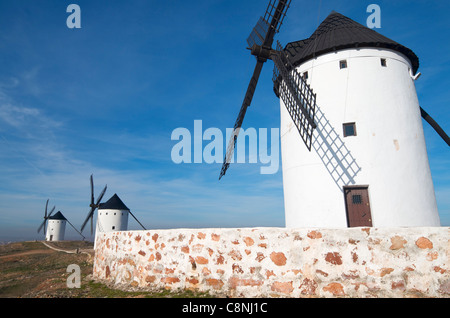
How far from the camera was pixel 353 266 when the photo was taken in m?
4.91

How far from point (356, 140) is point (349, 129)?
1.81 feet

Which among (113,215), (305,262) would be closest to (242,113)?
(305,262)

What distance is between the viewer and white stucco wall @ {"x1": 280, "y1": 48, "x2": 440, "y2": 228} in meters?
9.59

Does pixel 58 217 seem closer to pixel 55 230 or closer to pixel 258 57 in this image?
pixel 55 230

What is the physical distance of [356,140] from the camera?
10047 mm

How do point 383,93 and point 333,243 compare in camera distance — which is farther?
point 383,93

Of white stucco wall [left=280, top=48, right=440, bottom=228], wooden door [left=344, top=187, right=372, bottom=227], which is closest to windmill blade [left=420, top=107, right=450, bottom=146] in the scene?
white stucco wall [left=280, top=48, right=440, bottom=228]

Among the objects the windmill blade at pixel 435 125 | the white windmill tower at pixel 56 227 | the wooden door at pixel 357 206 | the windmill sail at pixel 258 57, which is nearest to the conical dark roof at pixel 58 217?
the white windmill tower at pixel 56 227

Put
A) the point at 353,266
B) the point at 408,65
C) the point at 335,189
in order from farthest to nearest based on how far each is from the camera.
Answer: the point at 408,65 < the point at 335,189 < the point at 353,266

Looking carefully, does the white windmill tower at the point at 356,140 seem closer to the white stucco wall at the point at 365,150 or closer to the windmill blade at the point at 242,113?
the white stucco wall at the point at 365,150
